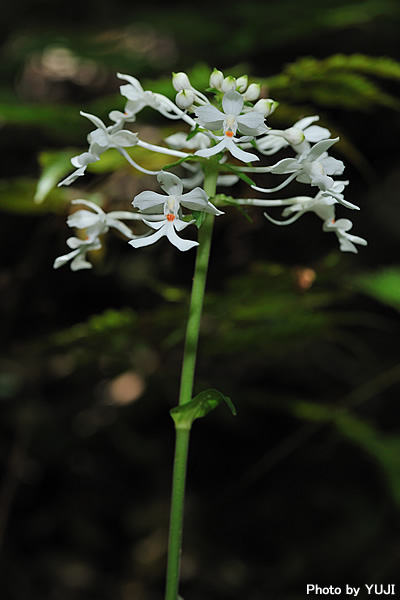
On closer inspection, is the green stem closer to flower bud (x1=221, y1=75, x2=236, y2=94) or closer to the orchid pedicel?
the orchid pedicel

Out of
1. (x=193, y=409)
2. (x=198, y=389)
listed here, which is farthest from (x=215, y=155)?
(x=198, y=389)

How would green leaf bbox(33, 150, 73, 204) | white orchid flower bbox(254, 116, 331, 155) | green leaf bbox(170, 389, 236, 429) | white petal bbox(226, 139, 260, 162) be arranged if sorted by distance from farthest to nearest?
1. green leaf bbox(33, 150, 73, 204)
2. white orchid flower bbox(254, 116, 331, 155)
3. green leaf bbox(170, 389, 236, 429)
4. white petal bbox(226, 139, 260, 162)

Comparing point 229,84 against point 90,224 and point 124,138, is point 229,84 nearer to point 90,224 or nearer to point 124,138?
point 124,138

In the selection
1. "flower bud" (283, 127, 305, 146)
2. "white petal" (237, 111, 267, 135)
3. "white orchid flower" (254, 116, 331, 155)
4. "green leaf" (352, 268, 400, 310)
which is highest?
"green leaf" (352, 268, 400, 310)

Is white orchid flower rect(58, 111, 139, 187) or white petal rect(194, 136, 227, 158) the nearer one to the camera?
white petal rect(194, 136, 227, 158)

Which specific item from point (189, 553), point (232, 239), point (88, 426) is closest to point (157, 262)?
point (232, 239)

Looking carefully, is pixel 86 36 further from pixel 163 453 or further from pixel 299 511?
pixel 299 511

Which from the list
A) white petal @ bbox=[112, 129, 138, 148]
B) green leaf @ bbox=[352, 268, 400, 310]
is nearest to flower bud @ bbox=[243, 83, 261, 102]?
white petal @ bbox=[112, 129, 138, 148]
